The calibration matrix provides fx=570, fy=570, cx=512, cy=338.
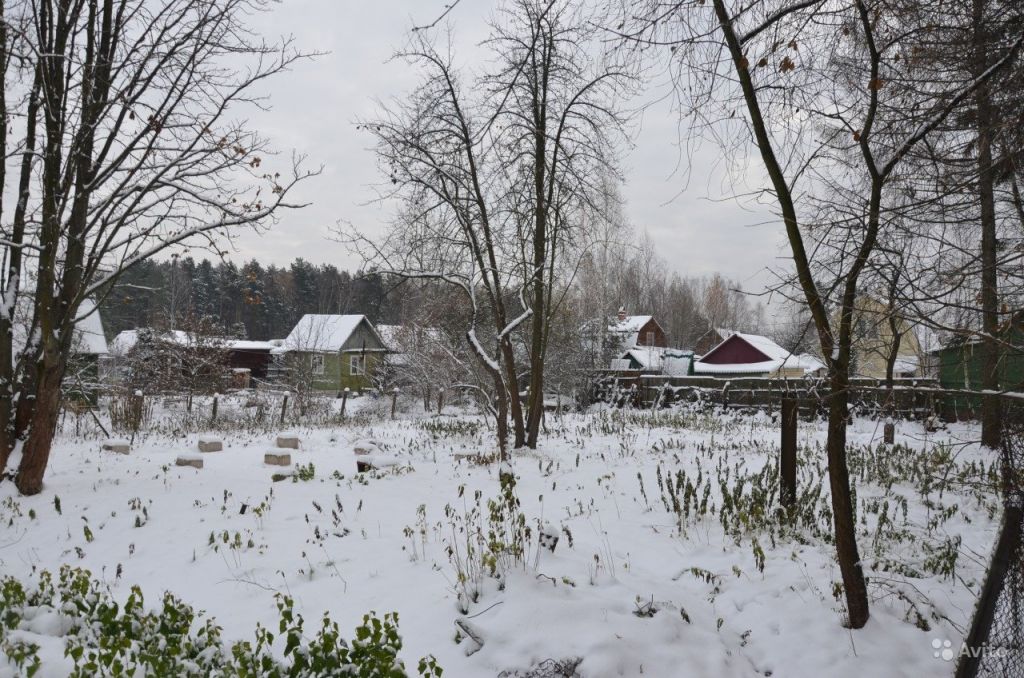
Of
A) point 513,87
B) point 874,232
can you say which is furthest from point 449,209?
point 874,232

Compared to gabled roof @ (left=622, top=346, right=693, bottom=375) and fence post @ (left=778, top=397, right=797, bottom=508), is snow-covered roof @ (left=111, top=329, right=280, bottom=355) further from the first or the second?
fence post @ (left=778, top=397, right=797, bottom=508)

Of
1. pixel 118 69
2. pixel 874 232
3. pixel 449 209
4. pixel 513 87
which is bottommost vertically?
pixel 874 232

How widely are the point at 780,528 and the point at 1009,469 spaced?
2.69 m

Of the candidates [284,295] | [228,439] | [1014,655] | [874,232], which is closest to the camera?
[1014,655]

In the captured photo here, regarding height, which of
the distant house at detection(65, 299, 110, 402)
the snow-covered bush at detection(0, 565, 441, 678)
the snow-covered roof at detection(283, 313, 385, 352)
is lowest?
the snow-covered bush at detection(0, 565, 441, 678)

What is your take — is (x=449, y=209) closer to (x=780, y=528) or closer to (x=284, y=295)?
(x=780, y=528)

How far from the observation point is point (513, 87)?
33.0 ft

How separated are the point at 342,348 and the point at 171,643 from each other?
31.3m

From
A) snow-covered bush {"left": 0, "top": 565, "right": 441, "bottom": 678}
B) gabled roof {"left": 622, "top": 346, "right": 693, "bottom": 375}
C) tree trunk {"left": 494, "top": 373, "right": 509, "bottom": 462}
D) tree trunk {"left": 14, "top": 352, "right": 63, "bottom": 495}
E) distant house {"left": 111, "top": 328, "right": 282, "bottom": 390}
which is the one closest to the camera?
snow-covered bush {"left": 0, "top": 565, "right": 441, "bottom": 678}

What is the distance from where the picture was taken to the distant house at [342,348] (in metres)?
30.8

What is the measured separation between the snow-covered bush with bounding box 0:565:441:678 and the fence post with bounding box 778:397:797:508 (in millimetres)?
4103

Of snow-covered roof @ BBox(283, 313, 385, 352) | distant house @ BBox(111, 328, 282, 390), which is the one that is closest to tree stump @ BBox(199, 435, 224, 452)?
distant house @ BBox(111, 328, 282, 390)

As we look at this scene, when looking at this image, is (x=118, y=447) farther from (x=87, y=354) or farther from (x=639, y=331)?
(x=639, y=331)

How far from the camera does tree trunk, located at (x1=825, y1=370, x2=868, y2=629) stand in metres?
3.33
